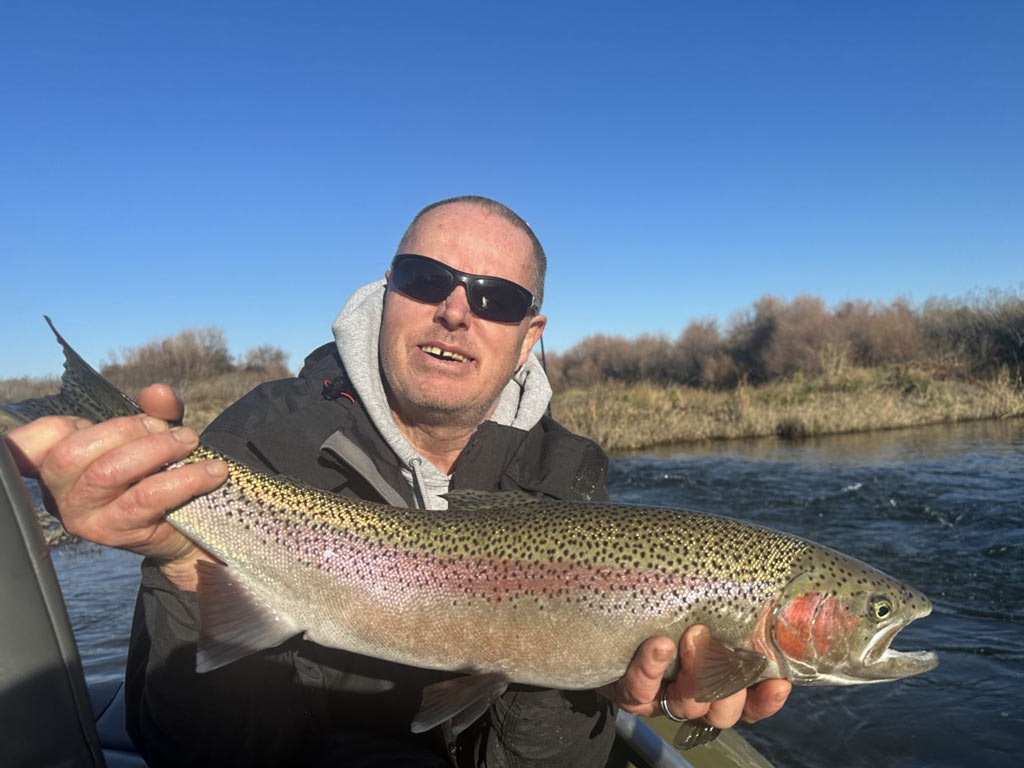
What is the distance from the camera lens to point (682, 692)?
261cm

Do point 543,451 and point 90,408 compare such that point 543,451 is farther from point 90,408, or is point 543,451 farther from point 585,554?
point 90,408

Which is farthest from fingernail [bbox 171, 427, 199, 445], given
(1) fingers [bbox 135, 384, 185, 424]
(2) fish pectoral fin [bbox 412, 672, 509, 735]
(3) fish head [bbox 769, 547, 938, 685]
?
(3) fish head [bbox 769, 547, 938, 685]

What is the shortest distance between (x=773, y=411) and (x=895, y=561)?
619 inches

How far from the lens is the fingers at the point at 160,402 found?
2.36m

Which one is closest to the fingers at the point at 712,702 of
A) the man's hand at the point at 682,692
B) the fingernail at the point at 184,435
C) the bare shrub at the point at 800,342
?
the man's hand at the point at 682,692

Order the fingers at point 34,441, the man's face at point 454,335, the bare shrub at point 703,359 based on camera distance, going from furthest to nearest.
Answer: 1. the bare shrub at point 703,359
2. the man's face at point 454,335
3. the fingers at point 34,441

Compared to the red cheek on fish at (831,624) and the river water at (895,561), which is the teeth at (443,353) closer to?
the red cheek on fish at (831,624)

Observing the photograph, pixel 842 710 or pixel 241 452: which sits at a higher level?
pixel 241 452

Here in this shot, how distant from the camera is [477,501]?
2920 millimetres

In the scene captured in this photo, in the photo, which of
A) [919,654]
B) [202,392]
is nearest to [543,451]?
[919,654]

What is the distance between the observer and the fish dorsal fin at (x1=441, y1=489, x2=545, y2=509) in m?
2.89

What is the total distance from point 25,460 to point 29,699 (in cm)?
95

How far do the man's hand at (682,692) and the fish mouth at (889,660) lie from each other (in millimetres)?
335

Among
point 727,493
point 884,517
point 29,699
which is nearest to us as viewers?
point 29,699
